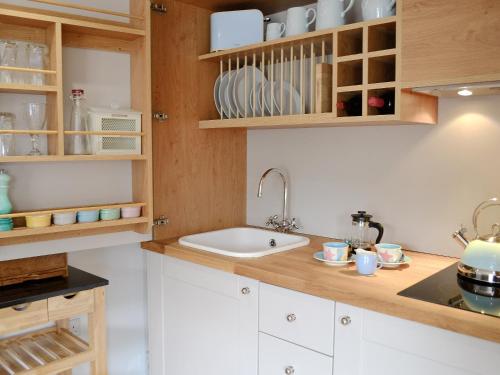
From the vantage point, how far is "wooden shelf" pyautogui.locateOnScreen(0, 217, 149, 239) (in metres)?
1.83

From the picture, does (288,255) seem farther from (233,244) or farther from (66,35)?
(66,35)

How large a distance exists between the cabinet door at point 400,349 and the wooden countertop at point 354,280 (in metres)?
0.04

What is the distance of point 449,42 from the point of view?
1639 millimetres

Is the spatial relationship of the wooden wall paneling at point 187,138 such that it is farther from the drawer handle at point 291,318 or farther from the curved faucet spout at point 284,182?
the drawer handle at point 291,318

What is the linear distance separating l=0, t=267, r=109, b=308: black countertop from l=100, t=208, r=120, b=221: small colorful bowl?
9.7 inches

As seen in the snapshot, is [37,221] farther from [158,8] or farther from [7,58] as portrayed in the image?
[158,8]

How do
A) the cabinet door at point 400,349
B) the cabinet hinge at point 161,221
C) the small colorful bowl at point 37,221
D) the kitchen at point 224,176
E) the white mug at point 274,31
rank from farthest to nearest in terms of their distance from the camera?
the cabinet hinge at point 161,221 < the white mug at point 274,31 < the kitchen at point 224,176 < the small colorful bowl at point 37,221 < the cabinet door at point 400,349

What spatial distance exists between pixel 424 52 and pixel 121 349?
1.93m

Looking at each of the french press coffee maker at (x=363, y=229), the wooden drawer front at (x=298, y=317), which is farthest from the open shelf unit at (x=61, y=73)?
the french press coffee maker at (x=363, y=229)

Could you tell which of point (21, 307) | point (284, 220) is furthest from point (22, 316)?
point (284, 220)

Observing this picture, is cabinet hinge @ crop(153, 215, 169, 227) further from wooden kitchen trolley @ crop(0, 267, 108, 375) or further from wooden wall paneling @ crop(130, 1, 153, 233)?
wooden kitchen trolley @ crop(0, 267, 108, 375)

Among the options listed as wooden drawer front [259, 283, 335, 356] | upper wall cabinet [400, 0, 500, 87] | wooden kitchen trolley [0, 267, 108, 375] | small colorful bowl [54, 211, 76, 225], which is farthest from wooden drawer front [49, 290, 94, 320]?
upper wall cabinet [400, 0, 500, 87]

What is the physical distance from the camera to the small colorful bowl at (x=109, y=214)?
206 cm

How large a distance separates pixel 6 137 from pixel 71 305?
681 mm
